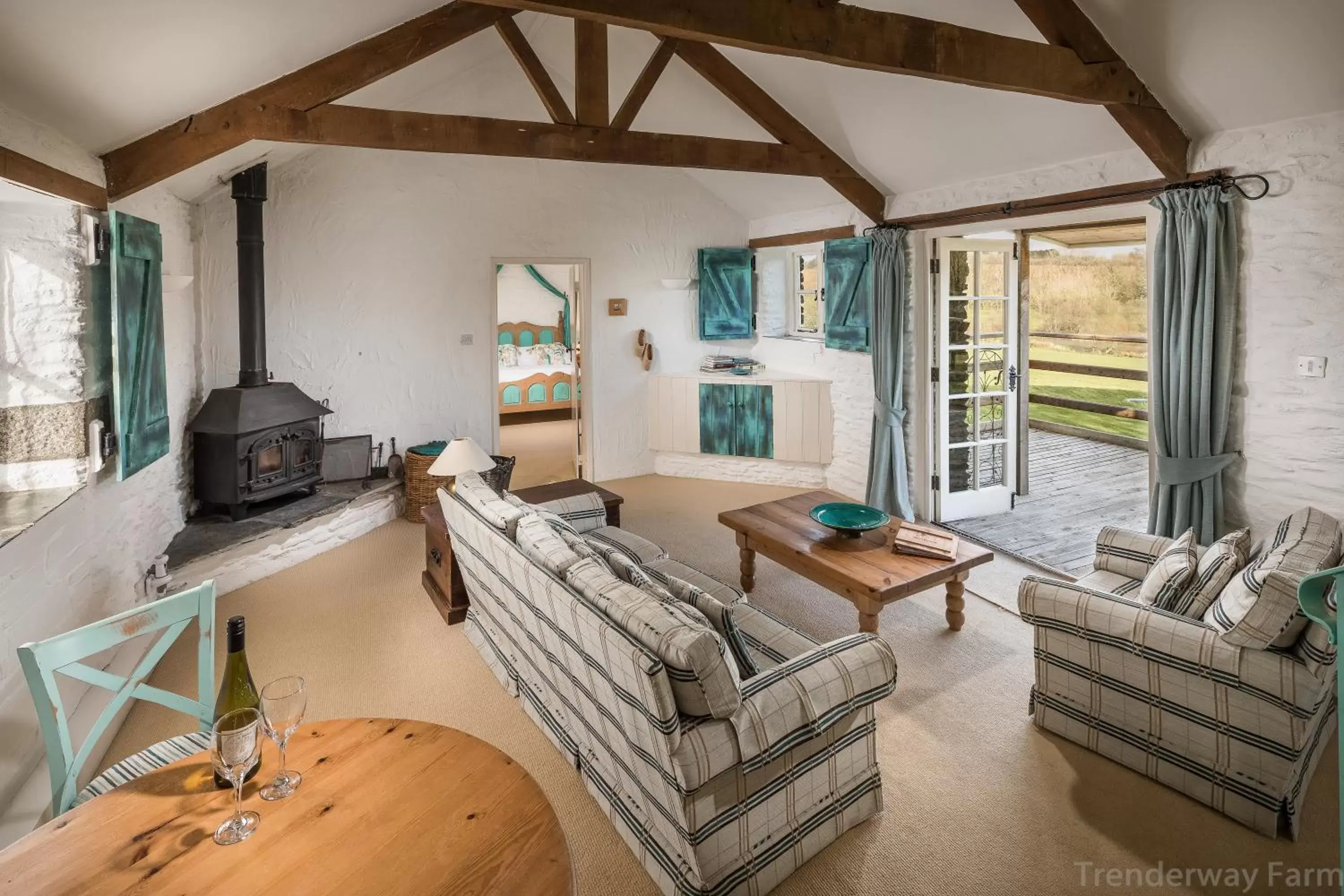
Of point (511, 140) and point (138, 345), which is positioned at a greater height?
point (511, 140)

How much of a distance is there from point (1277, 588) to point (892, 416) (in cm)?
339

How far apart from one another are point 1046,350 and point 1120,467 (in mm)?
3073

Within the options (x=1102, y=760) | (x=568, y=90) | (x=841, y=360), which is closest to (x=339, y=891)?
(x=1102, y=760)

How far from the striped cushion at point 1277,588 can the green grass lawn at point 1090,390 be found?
20.3 feet

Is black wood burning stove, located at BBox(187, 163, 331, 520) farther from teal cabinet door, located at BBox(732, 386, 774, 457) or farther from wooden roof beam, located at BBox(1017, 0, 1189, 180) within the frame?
wooden roof beam, located at BBox(1017, 0, 1189, 180)

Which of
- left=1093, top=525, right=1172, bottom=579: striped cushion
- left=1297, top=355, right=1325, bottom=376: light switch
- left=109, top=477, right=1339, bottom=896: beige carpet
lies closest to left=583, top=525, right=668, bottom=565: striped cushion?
left=109, top=477, right=1339, bottom=896: beige carpet

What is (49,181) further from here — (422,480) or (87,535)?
(422,480)

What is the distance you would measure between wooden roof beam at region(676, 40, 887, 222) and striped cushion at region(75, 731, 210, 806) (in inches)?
176

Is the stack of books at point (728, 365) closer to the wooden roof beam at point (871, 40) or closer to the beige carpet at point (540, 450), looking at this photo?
the beige carpet at point (540, 450)

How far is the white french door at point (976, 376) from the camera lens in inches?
213

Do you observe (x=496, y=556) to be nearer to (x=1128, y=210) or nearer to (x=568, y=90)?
(x=1128, y=210)

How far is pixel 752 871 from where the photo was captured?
2.06 meters

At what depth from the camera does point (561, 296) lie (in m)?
10.2

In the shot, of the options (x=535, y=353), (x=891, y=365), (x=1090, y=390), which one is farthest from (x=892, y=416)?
(x=535, y=353)
